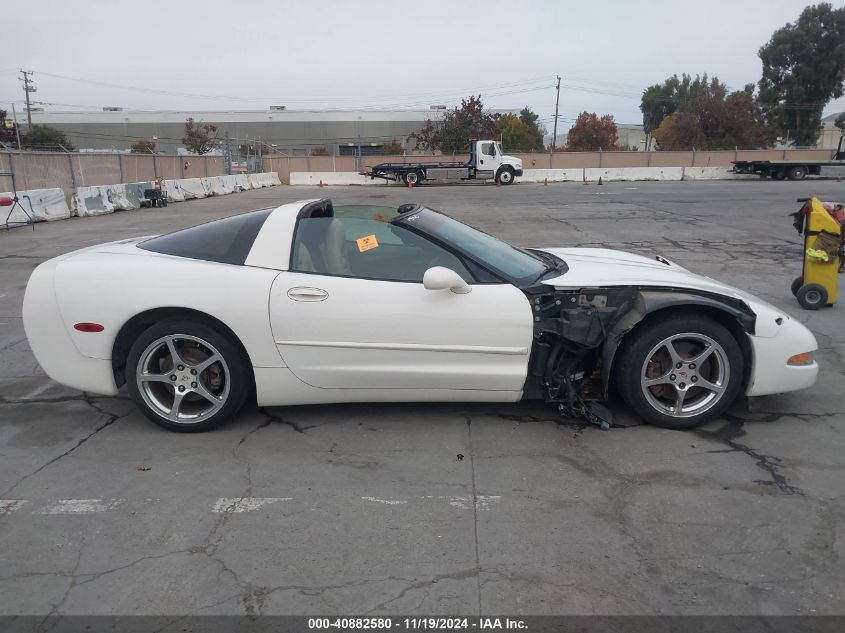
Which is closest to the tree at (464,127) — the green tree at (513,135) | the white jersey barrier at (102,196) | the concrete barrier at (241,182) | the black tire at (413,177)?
the green tree at (513,135)

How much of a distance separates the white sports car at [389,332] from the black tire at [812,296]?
11.3ft

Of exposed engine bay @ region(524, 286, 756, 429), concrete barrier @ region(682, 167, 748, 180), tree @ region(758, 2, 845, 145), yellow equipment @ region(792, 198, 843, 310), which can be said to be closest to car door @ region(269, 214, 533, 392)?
exposed engine bay @ region(524, 286, 756, 429)

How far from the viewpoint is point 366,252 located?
4.19m

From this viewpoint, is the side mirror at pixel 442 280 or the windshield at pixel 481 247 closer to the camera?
the side mirror at pixel 442 280

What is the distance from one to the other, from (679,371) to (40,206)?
738 inches

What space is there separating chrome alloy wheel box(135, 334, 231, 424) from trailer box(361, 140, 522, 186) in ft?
116

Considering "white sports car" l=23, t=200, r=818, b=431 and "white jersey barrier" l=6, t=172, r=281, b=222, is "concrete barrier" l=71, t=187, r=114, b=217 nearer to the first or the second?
"white jersey barrier" l=6, t=172, r=281, b=222

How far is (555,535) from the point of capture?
2932 mm

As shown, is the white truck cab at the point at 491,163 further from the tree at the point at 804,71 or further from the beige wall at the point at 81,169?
the tree at the point at 804,71

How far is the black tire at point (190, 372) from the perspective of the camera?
12.8 feet

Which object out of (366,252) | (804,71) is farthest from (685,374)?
(804,71)

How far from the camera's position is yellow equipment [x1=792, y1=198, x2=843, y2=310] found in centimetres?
673

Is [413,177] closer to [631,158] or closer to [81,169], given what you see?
[631,158]

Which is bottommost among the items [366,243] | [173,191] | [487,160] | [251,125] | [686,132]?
[173,191]
